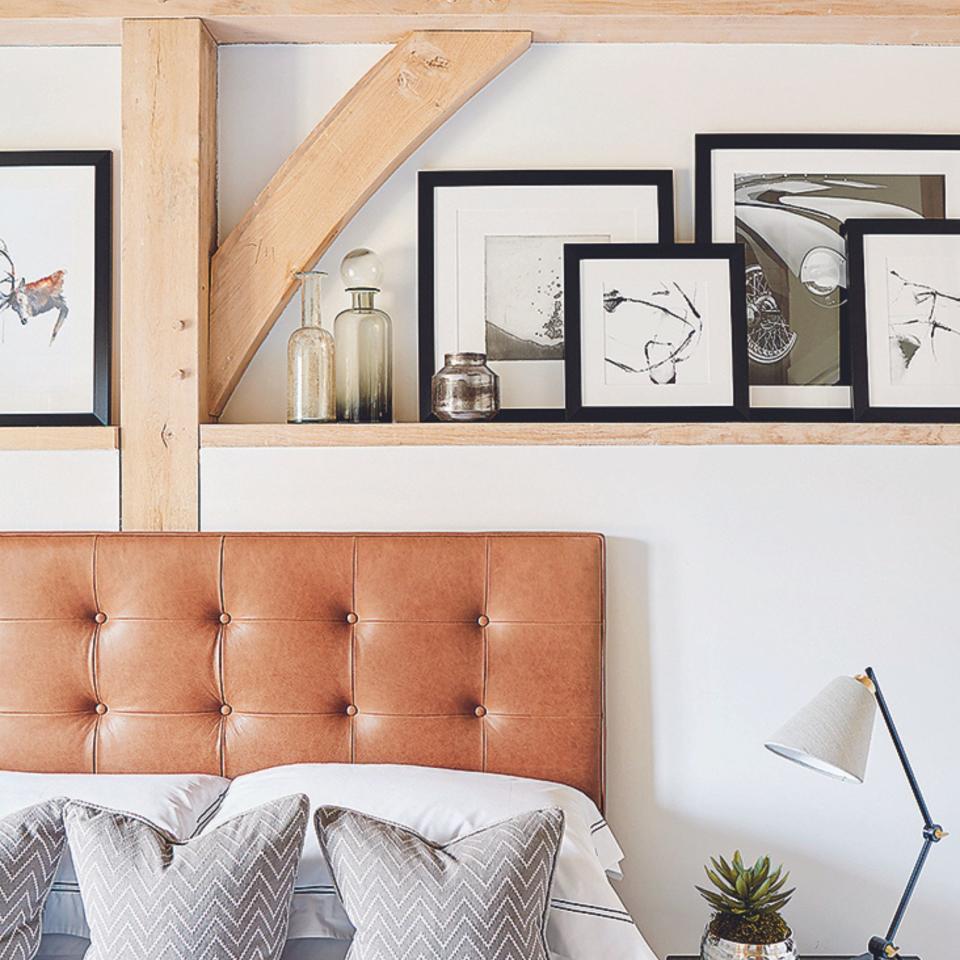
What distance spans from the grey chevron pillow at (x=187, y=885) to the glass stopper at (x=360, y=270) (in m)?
1.02

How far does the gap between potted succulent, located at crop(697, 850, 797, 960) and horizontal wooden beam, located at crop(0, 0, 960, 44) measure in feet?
5.20

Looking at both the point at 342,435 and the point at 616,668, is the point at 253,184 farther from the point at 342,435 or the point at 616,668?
the point at 616,668

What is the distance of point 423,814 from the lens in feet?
5.83

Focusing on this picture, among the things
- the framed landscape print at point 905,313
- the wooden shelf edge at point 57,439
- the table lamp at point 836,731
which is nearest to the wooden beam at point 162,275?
the wooden shelf edge at point 57,439

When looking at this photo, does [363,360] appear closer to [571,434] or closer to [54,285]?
[571,434]

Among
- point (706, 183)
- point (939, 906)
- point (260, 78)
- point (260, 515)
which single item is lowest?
point (939, 906)

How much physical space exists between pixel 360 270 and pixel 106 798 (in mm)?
1083

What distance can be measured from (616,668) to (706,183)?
3.28 ft

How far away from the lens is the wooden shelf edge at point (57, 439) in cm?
214

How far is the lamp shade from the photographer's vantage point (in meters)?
1.65

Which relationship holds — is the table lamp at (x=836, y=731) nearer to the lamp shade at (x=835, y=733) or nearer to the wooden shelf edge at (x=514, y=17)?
the lamp shade at (x=835, y=733)

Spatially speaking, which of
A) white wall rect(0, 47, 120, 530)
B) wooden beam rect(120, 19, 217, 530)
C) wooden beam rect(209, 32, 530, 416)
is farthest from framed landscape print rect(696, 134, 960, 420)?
white wall rect(0, 47, 120, 530)

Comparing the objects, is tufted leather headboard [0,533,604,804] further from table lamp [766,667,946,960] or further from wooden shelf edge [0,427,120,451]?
table lamp [766,667,946,960]

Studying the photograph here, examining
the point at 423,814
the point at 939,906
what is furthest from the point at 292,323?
the point at 939,906
